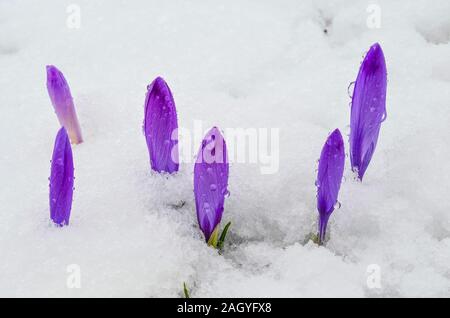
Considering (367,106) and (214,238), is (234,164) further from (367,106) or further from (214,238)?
(367,106)

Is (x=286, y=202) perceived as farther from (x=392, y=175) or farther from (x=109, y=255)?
(x=109, y=255)

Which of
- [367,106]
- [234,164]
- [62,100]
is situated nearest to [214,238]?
[234,164]

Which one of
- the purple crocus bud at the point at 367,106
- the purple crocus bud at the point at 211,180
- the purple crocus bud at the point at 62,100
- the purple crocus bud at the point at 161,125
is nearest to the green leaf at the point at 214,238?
the purple crocus bud at the point at 211,180

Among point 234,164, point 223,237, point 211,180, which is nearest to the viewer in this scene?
point 211,180

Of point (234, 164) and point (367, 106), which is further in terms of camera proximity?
point (234, 164)

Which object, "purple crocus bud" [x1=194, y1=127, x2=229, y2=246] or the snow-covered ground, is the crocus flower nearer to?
the snow-covered ground
